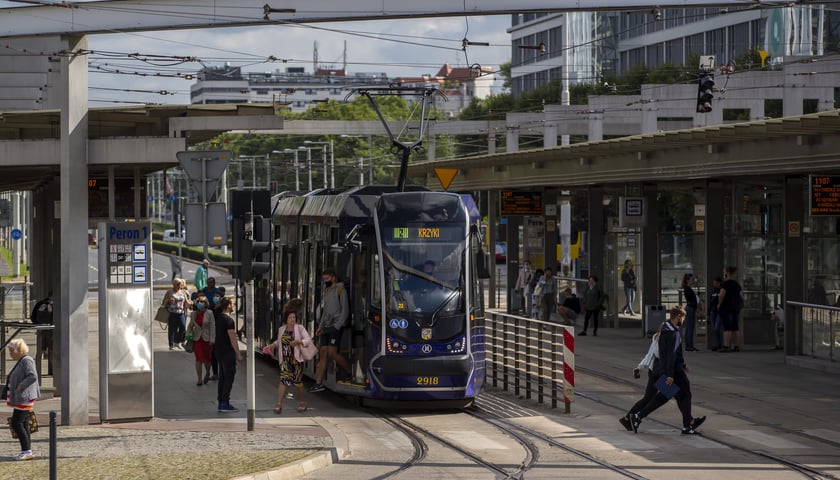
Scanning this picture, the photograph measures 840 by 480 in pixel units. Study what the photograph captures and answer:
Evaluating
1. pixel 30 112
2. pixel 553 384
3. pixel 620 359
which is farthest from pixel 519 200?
pixel 30 112

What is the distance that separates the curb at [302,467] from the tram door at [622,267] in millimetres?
22477

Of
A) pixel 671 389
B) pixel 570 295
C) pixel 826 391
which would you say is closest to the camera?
pixel 671 389

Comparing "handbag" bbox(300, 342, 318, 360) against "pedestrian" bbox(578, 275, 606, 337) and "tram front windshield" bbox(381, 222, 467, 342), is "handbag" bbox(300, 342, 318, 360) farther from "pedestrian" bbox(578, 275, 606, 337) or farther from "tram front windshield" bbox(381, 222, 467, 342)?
"pedestrian" bbox(578, 275, 606, 337)

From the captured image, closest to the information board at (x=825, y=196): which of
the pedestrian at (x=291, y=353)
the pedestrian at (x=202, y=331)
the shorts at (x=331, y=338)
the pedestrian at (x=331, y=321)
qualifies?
the pedestrian at (x=331, y=321)

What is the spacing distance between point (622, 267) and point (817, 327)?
11.1m

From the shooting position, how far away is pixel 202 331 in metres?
22.5

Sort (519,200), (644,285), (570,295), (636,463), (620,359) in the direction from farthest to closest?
(519,200) → (570,295) → (644,285) → (620,359) → (636,463)

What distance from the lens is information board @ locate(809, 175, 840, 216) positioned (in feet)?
82.2

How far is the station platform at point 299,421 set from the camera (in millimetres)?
14055

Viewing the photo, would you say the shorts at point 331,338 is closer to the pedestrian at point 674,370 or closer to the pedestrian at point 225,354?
the pedestrian at point 225,354

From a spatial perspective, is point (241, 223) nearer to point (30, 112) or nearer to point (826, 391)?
point (30, 112)

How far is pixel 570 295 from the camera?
120 feet

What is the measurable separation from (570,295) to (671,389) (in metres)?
19.6

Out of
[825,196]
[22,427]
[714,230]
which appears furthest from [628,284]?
[22,427]
